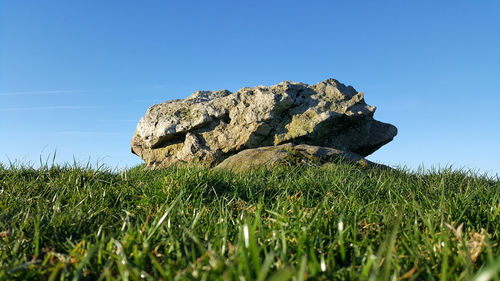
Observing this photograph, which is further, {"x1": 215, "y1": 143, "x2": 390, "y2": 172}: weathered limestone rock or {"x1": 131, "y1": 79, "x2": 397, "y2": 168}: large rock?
{"x1": 131, "y1": 79, "x2": 397, "y2": 168}: large rock

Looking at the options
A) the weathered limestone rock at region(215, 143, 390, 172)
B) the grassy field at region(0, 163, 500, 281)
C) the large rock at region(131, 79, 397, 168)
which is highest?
the large rock at region(131, 79, 397, 168)

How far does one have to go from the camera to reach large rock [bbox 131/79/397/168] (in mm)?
9875

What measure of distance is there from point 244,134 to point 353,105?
333 centimetres

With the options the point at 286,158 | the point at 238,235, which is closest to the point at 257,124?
the point at 286,158

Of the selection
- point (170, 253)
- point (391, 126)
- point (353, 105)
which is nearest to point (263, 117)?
point (353, 105)

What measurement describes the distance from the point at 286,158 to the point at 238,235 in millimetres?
A: 4833

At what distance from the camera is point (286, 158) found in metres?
7.18

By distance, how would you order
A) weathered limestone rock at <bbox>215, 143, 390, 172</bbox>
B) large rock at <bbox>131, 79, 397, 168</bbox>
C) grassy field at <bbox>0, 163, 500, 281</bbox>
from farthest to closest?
large rock at <bbox>131, 79, 397, 168</bbox>, weathered limestone rock at <bbox>215, 143, 390, 172</bbox>, grassy field at <bbox>0, 163, 500, 281</bbox>

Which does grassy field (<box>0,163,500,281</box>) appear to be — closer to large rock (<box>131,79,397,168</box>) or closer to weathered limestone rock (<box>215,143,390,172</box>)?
weathered limestone rock (<box>215,143,390,172</box>)

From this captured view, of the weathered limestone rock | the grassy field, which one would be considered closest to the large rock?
the weathered limestone rock

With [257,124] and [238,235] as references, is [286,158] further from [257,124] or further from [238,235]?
[238,235]

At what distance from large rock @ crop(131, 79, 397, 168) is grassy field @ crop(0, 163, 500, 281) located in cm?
484

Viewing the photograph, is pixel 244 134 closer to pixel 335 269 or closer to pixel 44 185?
pixel 44 185

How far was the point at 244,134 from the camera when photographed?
9883 millimetres
